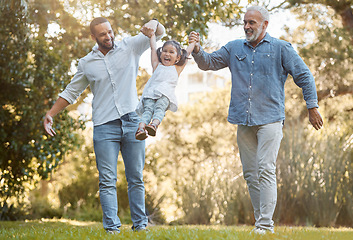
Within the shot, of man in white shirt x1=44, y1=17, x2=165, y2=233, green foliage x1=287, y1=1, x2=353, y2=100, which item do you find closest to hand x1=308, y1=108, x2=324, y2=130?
man in white shirt x1=44, y1=17, x2=165, y2=233

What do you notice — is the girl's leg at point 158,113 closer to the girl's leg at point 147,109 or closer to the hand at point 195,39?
the girl's leg at point 147,109

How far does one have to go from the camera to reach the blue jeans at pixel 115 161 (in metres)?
4.52

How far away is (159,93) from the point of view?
470 centimetres

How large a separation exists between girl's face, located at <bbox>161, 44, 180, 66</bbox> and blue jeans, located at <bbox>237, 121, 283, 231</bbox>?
94cm

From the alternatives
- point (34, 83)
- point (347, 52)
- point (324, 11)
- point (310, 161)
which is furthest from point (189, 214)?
point (324, 11)

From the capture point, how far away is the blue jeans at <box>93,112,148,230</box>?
178 inches

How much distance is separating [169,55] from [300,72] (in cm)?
126

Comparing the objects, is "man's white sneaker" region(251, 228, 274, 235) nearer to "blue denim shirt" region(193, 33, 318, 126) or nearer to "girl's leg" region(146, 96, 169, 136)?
"blue denim shirt" region(193, 33, 318, 126)

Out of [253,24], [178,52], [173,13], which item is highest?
[173,13]

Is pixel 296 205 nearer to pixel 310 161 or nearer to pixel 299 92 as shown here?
pixel 310 161

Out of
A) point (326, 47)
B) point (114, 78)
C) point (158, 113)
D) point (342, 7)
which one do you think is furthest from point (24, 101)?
point (342, 7)

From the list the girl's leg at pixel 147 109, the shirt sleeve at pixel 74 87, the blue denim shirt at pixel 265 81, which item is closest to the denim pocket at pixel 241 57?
the blue denim shirt at pixel 265 81

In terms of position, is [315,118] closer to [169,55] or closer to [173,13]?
[169,55]

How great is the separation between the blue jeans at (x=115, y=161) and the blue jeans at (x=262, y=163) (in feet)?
3.37
